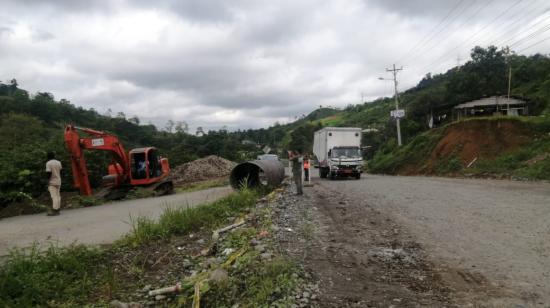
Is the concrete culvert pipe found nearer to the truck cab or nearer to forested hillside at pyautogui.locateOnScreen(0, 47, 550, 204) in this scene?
the truck cab

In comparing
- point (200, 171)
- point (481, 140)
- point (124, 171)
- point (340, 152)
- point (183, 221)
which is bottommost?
point (183, 221)

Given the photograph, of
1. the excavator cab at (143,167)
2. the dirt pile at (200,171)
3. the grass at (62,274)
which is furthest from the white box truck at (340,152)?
the grass at (62,274)

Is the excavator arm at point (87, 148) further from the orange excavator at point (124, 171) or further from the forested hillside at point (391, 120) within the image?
the forested hillside at point (391, 120)

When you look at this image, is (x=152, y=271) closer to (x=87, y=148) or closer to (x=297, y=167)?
(x=297, y=167)

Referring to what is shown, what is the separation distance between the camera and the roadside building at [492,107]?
134 feet

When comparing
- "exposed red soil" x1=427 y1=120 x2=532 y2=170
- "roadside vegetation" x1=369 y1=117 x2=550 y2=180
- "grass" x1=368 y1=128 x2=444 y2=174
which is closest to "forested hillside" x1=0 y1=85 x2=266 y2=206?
"grass" x1=368 y1=128 x2=444 y2=174

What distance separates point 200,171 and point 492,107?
108 feet

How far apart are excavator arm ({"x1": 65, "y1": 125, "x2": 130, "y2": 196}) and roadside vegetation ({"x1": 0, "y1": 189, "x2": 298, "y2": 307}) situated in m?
8.59

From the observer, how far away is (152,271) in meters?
6.16

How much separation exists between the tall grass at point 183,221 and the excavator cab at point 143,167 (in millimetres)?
7590

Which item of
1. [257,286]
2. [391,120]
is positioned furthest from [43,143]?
[391,120]

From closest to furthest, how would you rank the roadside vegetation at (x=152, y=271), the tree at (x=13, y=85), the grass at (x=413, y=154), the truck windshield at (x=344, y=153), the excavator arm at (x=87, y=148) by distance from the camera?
the roadside vegetation at (x=152, y=271)
the excavator arm at (x=87, y=148)
the truck windshield at (x=344, y=153)
the grass at (x=413, y=154)
the tree at (x=13, y=85)

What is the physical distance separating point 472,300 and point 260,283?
2459mm

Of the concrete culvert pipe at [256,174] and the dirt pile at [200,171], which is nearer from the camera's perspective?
the concrete culvert pipe at [256,174]
